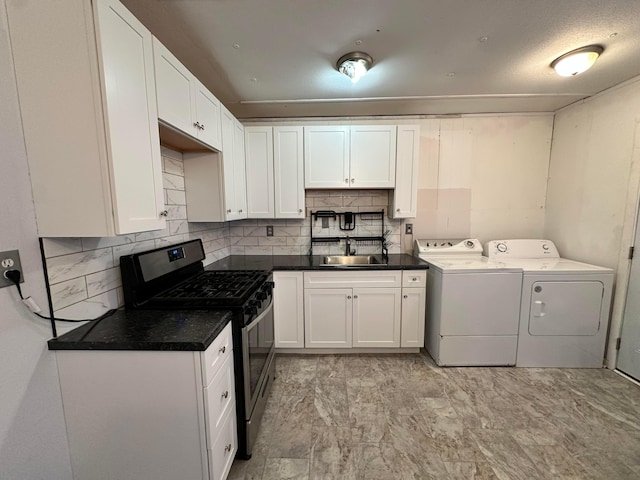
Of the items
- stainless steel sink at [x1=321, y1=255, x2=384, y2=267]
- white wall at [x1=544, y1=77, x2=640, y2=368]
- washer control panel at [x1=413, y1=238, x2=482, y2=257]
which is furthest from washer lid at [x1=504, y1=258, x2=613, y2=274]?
stainless steel sink at [x1=321, y1=255, x2=384, y2=267]

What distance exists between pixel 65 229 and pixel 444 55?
2375 millimetres

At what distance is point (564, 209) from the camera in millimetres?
2691

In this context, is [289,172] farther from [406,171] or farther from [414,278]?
[414,278]

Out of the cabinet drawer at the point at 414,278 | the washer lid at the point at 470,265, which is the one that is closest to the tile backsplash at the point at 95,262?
the cabinet drawer at the point at 414,278

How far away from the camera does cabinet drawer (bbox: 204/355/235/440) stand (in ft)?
3.69

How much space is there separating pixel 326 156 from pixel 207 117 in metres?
1.17

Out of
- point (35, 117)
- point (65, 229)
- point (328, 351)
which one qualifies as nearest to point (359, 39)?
point (35, 117)

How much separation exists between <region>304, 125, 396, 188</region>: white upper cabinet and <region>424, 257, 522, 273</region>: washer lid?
91 cm

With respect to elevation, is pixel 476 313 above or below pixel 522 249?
below

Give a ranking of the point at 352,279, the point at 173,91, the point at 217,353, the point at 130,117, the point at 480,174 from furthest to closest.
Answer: the point at 480,174, the point at 352,279, the point at 173,91, the point at 217,353, the point at 130,117

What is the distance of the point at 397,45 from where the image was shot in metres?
1.64

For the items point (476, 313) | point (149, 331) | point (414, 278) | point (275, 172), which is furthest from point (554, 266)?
point (149, 331)

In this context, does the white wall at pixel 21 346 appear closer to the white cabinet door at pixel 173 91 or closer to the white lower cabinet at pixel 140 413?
the white lower cabinet at pixel 140 413

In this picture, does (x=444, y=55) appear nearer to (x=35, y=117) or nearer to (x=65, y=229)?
(x=35, y=117)
